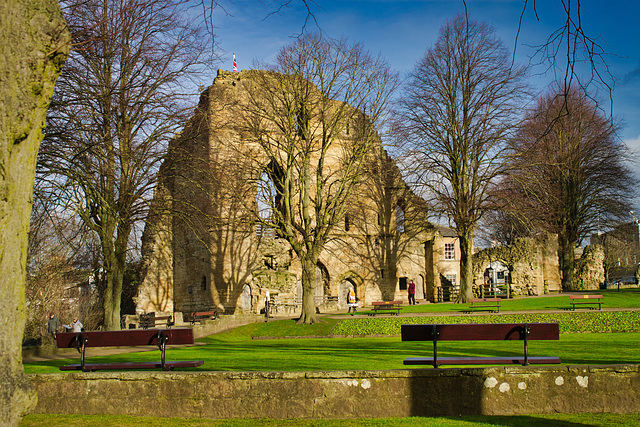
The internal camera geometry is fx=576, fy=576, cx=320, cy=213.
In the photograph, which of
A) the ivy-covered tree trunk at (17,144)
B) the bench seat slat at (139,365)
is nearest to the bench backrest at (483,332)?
the bench seat slat at (139,365)

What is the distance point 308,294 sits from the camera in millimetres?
22344

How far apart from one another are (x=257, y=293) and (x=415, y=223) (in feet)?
36.4

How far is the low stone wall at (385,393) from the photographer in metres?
6.08

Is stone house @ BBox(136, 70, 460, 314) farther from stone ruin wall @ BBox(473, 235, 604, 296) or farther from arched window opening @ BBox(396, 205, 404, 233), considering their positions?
stone ruin wall @ BBox(473, 235, 604, 296)

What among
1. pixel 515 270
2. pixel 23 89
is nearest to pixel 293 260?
pixel 515 270

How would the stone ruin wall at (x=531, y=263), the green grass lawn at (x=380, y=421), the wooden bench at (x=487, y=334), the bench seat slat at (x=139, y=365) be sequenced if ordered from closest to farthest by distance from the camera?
the green grass lawn at (x=380, y=421) < the wooden bench at (x=487, y=334) < the bench seat slat at (x=139, y=365) < the stone ruin wall at (x=531, y=263)

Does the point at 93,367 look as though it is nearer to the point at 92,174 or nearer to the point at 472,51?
the point at 92,174

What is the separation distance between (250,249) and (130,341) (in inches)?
910

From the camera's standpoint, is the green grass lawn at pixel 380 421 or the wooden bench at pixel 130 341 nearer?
the green grass lawn at pixel 380 421

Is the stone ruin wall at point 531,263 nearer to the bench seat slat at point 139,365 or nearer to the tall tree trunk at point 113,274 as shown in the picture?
Answer: the tall tree trunk at point 113,274

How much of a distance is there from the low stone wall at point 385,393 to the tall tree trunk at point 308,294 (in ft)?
50.4

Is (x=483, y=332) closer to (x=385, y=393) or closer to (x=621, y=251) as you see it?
(x=385, y=393)

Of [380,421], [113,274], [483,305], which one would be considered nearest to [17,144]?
[380,421]

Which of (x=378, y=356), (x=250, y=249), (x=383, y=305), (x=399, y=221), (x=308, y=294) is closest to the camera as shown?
Result: (x=378, y=356)
